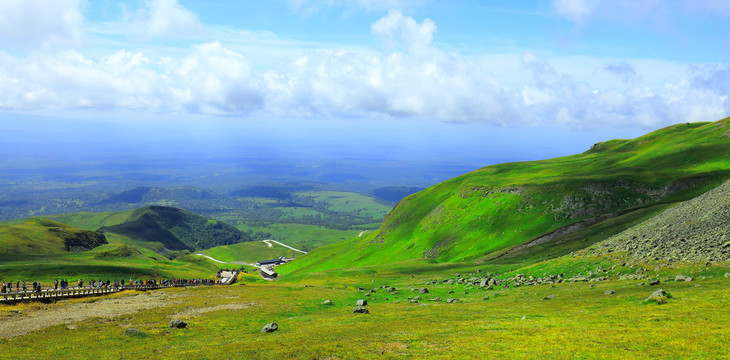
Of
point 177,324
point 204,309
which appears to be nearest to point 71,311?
point 204,309

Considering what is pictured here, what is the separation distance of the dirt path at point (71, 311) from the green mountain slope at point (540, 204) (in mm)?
70339

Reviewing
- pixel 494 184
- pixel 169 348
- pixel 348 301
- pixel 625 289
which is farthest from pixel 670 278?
pixel 494 184

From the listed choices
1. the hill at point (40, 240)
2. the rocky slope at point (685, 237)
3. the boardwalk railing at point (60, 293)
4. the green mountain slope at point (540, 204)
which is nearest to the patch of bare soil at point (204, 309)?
the boardwalk railing at point (60, 293)

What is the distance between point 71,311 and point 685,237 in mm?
78837

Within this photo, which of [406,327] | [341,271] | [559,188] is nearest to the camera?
[406,327]

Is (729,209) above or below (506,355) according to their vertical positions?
above

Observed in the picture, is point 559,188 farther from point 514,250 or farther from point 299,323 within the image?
point 299,323

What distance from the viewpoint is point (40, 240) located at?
559 feet

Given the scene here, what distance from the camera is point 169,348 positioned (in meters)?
33.1

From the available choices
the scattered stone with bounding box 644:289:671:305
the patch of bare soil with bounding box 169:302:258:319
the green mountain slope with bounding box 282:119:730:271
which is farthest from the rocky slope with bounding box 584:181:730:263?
the patch of bare soil with bounding box 169:302:258:319

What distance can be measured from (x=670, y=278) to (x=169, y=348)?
51535mm

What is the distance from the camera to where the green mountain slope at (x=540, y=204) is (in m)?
100

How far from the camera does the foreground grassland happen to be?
27141mm

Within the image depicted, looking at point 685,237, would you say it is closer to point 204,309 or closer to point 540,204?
point 540,204
